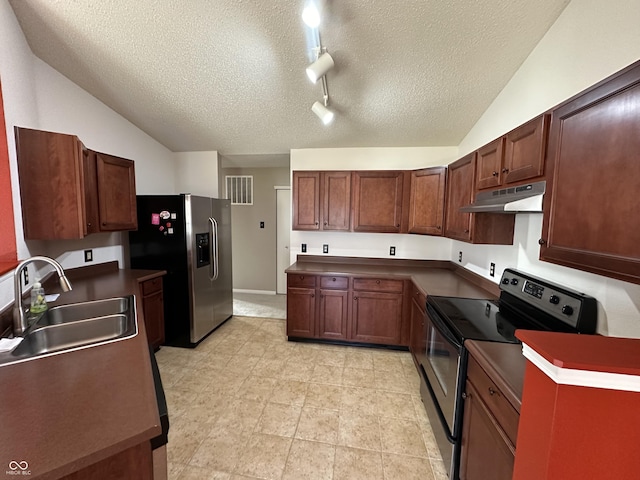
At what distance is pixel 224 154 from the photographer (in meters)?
3.79

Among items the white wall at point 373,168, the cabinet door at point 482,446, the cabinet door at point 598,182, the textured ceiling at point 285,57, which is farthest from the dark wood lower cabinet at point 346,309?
the cabinet door at point 598,182

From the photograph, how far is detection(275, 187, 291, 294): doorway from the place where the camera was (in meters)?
4.82

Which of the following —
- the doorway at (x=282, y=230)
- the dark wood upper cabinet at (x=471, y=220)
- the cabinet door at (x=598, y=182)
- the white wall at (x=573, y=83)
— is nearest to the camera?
the cabinet door at (x=598, y=182)

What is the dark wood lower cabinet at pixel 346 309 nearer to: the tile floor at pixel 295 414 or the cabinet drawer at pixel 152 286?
the tile floor at pixel 295 414

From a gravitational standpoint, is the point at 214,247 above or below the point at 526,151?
below

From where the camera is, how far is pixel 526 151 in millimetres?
1457

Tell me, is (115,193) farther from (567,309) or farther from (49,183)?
(567,309)

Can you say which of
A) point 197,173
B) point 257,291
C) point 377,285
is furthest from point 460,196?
point 257,291

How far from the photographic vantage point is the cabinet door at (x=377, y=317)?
116 inches

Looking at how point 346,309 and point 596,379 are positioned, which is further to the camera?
point 346,309

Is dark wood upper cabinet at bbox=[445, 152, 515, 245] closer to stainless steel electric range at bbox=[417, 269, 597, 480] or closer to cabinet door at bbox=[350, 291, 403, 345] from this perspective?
stainless steel electric range at bbox=[417, 269, 597, 480]

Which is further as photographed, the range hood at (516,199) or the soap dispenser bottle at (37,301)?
the soap dispenser bottle at (37,301)

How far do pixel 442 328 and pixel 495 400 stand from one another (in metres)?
0.62

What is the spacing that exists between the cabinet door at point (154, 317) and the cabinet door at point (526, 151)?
3.16 meters
